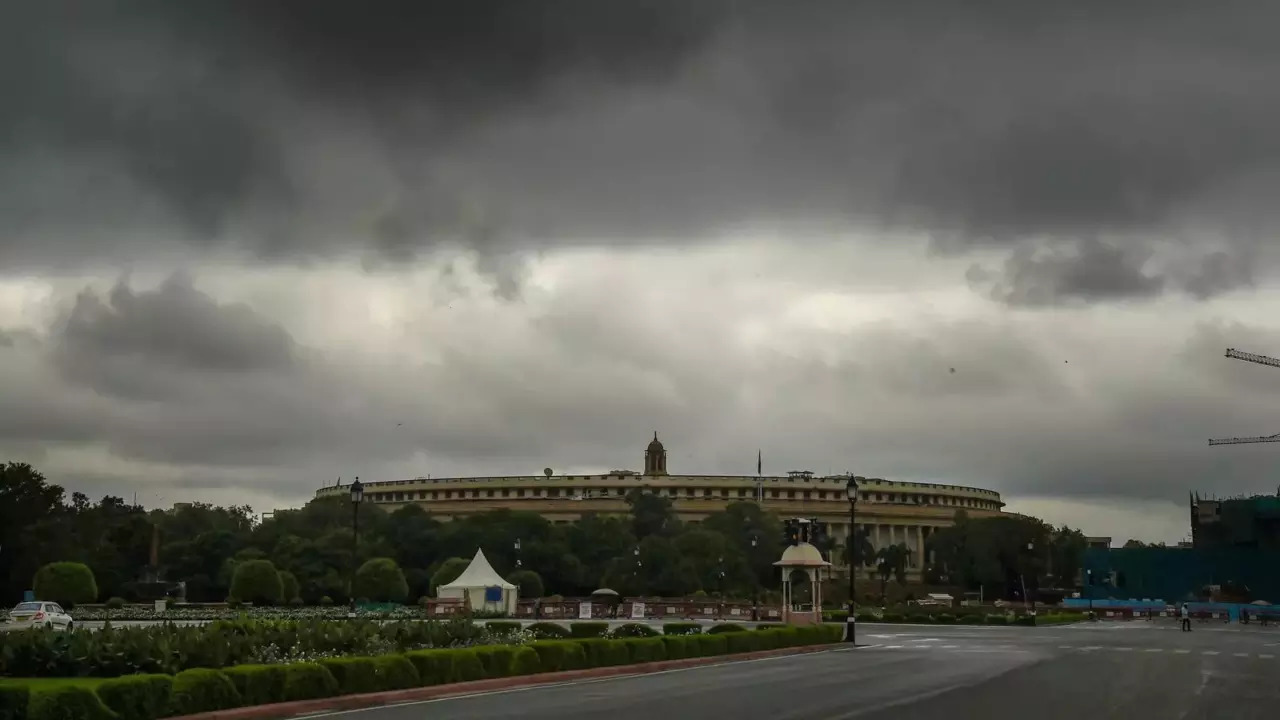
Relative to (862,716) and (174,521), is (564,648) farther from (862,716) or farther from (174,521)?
(174,521)

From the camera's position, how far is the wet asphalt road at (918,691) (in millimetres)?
19812

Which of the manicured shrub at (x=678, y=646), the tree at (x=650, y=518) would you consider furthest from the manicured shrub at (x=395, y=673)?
the tree at (x=650, y=518)

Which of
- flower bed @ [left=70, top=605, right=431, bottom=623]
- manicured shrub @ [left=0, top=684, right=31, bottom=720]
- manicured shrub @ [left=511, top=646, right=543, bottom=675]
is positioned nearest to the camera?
manicured shrub @ [left=0, top=684, right=31, bottom=720]

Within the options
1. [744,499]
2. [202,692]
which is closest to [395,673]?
[202,692]

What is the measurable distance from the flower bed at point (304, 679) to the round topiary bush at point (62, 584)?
46.5 metres

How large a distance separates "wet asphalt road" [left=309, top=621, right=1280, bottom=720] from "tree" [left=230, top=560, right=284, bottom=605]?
145 feet

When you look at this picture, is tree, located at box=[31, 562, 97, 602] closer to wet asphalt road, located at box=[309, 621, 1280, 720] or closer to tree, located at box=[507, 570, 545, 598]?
tree, located at box=[507, 570, 545, 598]

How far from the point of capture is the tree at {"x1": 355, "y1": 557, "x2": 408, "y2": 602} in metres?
87.4

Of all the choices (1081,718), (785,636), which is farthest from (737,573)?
(1081,718)

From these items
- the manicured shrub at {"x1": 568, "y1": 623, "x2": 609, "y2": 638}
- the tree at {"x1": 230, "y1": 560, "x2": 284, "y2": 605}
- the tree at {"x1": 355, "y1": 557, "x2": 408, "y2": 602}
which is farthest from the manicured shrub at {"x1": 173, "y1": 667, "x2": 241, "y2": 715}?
the tree at {"x1": 355, "y1": 557, "x2": 408, "y2": 602}

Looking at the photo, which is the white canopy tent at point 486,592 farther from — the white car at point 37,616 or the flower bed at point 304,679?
the flower bed at point 304,679

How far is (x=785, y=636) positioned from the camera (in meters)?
41.9

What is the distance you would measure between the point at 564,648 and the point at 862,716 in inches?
394

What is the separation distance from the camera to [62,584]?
67625mm
